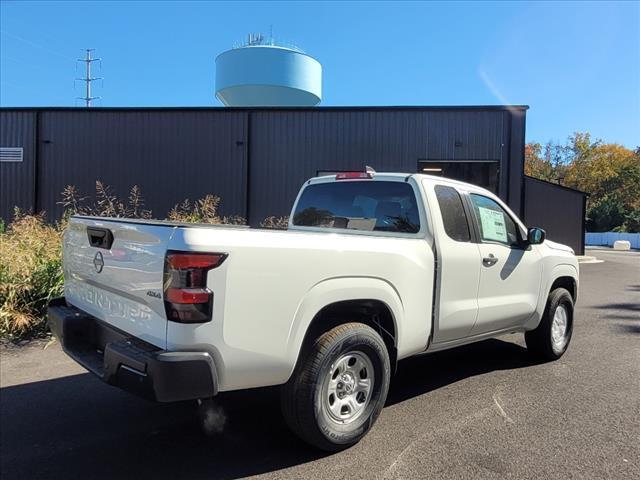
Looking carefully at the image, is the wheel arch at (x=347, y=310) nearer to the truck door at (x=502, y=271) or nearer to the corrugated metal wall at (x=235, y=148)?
the truck door at (x=502, y=271)

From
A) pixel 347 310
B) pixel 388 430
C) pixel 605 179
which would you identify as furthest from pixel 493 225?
pixel 605 179

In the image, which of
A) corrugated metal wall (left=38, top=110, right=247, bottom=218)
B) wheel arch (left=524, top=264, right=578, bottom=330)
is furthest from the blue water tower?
wheel arch (left=524, top=264, right=578, bottom=330)

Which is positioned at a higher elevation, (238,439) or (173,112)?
(173,112)

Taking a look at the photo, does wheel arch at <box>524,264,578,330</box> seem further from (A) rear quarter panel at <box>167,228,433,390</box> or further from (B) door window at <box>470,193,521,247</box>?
(A) rear quarter panel at <box>167,228,433,390</box>

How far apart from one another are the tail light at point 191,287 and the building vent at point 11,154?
66.8 ft

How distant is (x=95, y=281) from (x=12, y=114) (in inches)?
783

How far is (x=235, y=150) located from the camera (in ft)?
63.9

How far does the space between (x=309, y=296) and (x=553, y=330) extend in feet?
12.6

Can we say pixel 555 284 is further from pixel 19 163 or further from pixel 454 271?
pixel 19 163

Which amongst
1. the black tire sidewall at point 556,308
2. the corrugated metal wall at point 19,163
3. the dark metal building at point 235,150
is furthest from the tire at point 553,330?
the corrugated metal wall at point 19,163

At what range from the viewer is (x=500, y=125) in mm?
18500

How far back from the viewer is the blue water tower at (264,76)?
34094 millimetres

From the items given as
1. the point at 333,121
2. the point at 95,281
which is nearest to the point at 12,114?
the point at 333,121

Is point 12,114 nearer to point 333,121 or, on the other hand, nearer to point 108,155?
point 108,155
